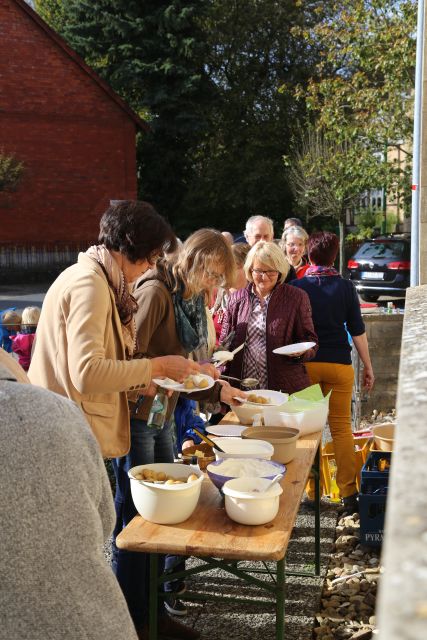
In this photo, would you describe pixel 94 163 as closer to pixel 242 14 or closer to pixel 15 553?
pixel 242 14

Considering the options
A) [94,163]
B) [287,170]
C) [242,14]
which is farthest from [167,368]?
[242,14]

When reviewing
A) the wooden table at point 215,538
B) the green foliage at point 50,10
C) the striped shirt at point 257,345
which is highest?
the green foliage at point 50,10

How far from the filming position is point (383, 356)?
7859mm

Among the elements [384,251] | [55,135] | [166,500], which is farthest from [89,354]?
[55,135]

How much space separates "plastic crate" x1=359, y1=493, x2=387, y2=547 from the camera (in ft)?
14.8

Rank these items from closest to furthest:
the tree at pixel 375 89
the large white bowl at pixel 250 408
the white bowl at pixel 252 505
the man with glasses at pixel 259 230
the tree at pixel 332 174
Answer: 1. the white bowl at pixel 252 505
2. the large white bowl at pixel 250 408
3. the man with glasses at pixel 259 230
4. the tree at pixel 375 89
5. the tree at pixel 332 174

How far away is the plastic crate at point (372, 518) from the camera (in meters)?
4.52

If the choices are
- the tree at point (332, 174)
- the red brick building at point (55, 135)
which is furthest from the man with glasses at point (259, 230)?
the red brick building at point (55, 135)

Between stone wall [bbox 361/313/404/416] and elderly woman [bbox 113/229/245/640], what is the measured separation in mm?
4278

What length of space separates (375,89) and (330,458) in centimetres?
1421

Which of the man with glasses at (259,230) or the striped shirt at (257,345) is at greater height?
the man with glasses at (259,230)

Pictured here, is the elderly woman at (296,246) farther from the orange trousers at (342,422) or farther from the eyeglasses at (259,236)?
the orange trousers at (342,422)

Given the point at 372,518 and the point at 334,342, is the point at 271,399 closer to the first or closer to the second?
the point at 372,518

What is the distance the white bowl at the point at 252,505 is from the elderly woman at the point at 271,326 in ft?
6.87
